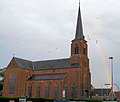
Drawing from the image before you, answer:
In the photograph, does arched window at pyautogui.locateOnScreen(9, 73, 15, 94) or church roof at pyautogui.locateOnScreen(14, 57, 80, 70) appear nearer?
church roof at pyautogui.locateOnScreen(14, 57, 80, 70)

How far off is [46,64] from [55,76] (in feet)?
38.0

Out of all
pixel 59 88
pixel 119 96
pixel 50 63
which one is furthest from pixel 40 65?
pixel 119 96

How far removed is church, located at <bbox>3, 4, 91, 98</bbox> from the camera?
87688 millimetres

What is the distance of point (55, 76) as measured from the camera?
91.7 metres

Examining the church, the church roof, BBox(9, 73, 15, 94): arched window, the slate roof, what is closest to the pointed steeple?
the church

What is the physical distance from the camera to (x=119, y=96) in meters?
108

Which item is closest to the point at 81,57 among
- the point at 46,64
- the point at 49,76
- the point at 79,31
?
the point at 79,31

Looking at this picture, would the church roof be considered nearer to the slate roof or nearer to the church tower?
the church tower

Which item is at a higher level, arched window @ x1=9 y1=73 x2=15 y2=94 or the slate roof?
the slate roof

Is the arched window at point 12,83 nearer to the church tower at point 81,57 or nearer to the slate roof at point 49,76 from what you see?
the slate roof at point 49,76

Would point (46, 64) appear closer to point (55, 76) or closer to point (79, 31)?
point (55, 76)

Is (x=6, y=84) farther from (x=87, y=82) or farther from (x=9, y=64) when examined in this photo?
(x=87, y=82)

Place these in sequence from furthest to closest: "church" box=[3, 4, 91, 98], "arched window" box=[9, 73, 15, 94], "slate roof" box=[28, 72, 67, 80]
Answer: "arched window" box=[9, 73, 15, 94] → "slate roof" box=[28, 72, 67, 80] → "church" box=[3, 4, 91, 98]

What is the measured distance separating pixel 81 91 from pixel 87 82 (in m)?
5.94
